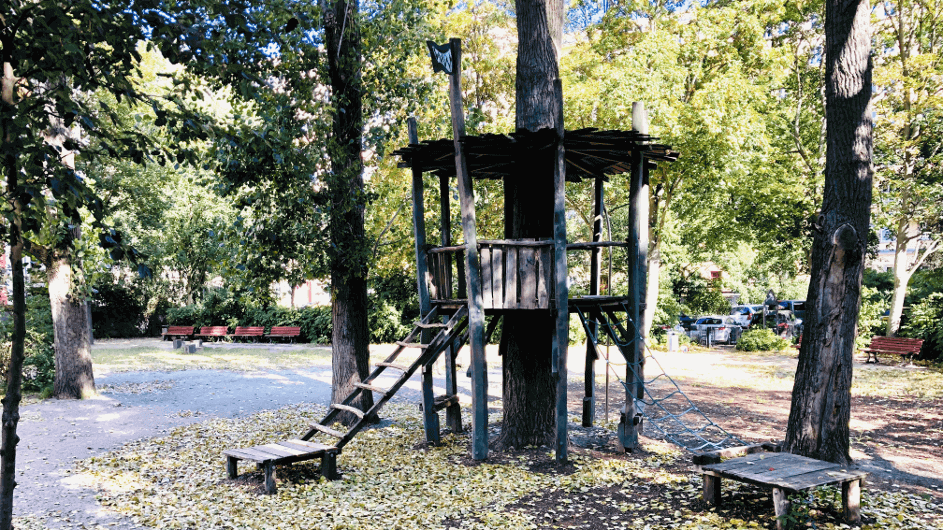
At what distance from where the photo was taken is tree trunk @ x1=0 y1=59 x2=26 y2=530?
3.17 metres

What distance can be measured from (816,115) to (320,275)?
19782mm

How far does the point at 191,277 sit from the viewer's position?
35062mm

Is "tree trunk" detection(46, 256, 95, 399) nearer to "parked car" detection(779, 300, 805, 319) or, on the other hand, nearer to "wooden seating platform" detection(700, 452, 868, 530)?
"wooden seating platform" detection(700, 452, 868, 530)

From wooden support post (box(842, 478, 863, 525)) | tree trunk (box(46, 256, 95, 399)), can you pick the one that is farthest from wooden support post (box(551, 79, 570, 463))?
tree trunk (box(46, 256, 95, 399))

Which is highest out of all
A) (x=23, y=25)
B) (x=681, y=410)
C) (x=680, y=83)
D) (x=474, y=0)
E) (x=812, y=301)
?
(x=474, y=0)

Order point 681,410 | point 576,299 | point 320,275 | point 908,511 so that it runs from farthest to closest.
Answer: point 681,410 → point 320,275 → point 576,299 → point 908,511

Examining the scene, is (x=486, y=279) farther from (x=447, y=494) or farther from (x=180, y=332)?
(x=180, y=332)

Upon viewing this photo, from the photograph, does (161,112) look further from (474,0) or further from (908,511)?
(474,0)

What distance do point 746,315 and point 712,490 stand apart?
91.7 ft

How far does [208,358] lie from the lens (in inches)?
941

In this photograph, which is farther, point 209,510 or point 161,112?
point 209,510

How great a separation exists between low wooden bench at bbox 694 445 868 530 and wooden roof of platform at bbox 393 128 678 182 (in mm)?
4107

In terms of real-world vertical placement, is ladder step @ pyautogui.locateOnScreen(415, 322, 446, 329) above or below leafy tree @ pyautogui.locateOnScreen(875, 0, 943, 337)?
below

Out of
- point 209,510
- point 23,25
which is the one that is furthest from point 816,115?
point 23,25
